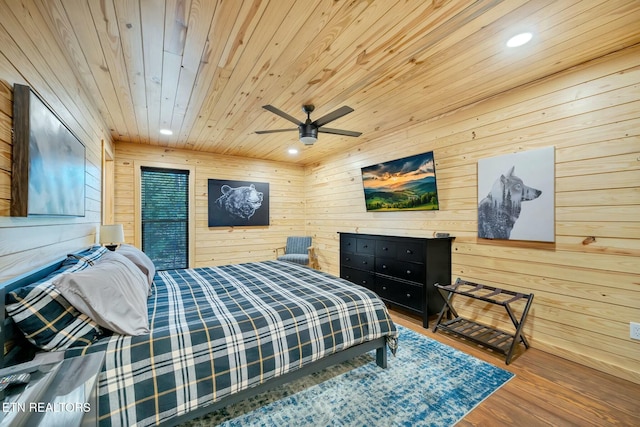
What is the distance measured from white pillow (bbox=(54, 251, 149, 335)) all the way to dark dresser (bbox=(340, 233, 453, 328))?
2.60 m

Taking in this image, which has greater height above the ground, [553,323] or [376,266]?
[376,266]

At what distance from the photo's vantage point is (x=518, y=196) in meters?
2.52

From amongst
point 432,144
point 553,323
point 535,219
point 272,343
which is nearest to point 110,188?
point 272,343

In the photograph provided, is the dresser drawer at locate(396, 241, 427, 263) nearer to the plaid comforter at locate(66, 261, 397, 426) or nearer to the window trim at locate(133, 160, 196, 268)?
the plaid comforter at locate(66, 261, 397, 426)

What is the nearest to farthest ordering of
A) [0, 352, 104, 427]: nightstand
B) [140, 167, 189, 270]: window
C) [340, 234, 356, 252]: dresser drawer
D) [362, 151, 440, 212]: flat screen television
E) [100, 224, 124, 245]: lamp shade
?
[0, 352, 104, 427]: nightstand
[100, 224, 124, 245]: lamp shade
[362, 151, 440, 212]: flat screen television
[340, 234, 356, 252]: dresser drawer
[140, 167, 189, 270]: window

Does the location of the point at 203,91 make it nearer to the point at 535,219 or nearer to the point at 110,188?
the point at 110,188

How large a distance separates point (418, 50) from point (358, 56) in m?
0.44

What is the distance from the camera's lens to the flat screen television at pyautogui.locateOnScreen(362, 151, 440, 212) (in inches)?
130

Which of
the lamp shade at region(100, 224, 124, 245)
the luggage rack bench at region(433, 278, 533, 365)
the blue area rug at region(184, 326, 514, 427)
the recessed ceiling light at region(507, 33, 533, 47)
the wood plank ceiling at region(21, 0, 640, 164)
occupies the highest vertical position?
the recessed ceiling light at region(507, 33, 533, 47)

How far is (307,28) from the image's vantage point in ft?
5.47

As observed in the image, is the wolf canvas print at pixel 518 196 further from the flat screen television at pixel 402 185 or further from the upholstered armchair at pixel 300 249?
the upholstered armchair at pixel 300 249

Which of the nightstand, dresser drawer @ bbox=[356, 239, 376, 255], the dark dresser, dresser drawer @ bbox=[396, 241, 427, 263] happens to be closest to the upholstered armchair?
dresser drawer @ bbox=[356, 239, 376, 255]

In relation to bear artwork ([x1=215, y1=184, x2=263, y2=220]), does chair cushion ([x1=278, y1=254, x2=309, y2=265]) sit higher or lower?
lower

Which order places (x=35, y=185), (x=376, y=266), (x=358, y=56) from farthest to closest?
(x=376, y=266) → (x=358, y=56) → (x=35, y=185)
